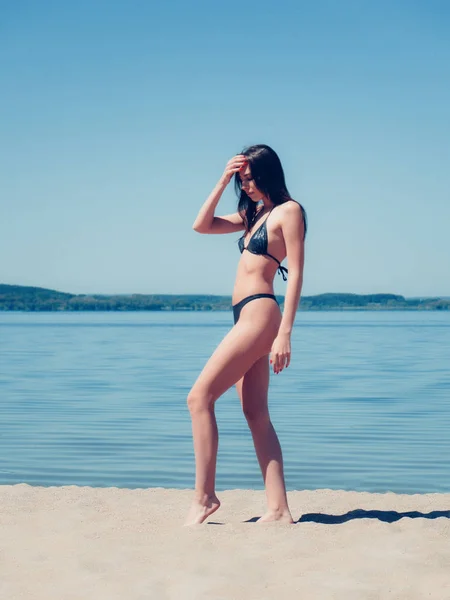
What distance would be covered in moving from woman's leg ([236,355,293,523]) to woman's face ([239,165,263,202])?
962 millimetres

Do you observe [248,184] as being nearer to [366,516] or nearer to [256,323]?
[256,323]

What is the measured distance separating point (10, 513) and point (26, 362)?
2248 cm

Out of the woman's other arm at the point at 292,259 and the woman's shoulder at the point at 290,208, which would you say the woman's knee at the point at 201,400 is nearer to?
the woman's other arm at the point at 292,259

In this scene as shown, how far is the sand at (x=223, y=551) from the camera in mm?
4148

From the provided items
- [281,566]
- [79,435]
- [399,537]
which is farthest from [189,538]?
[79,435]

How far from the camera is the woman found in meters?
5.34

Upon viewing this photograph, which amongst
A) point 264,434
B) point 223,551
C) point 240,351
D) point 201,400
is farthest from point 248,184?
point 223,551

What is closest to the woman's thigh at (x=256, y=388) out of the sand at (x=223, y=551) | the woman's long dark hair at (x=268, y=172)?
the sand at (x=223, y=551)

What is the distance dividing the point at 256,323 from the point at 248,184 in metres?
0.86

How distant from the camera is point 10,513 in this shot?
19.5 ft

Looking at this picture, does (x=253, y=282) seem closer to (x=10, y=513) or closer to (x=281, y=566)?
(x=281, y=566)

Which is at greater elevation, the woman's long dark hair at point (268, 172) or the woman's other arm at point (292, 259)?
the woman's long dark hair at point (268, 172)

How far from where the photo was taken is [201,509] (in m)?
5.44

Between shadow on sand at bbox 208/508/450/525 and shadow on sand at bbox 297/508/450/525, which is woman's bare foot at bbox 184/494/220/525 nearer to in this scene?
shadow on sand at bbox 208/508/450/525
